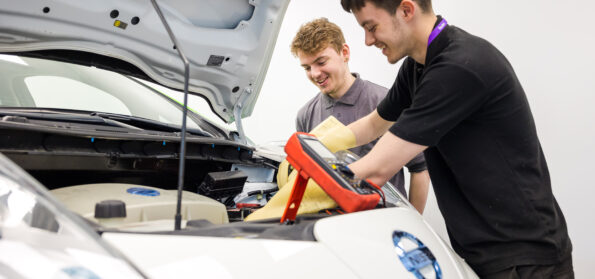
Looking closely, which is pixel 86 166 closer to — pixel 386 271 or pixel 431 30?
pixel 386 271

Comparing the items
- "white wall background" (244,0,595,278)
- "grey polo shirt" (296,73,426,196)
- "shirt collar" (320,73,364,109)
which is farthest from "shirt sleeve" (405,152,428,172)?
"white wall background" (244,0,595,278)

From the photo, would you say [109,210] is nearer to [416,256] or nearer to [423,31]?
[416,256]

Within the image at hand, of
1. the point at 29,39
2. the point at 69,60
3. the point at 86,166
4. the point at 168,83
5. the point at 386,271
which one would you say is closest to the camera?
the point at 386,271

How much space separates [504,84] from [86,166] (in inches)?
44.5

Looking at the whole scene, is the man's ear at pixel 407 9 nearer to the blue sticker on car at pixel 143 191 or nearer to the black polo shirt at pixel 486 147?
the black polo shirt at pixel 486 147

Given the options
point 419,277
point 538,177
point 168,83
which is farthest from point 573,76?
point 168,83

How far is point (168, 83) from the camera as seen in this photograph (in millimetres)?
1770

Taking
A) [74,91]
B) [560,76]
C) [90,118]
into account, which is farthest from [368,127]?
[560,76]

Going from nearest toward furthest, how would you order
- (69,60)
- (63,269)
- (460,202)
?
1. (63,269)
2. (460,202)
3. (69,60)

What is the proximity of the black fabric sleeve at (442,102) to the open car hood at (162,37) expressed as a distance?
0.83 metres

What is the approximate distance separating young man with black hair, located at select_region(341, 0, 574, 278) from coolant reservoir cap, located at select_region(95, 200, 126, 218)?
1.85ft

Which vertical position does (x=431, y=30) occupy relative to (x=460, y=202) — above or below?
above

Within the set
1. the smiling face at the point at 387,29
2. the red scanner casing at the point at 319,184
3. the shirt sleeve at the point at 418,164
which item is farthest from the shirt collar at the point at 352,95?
the red scanner casing at the point at 319,184

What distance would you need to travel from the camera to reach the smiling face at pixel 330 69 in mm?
2037
